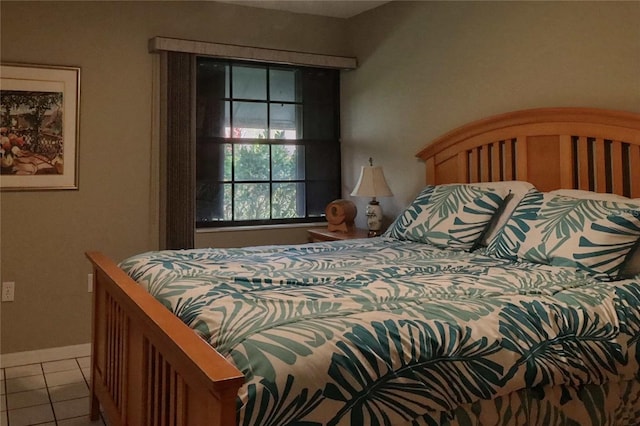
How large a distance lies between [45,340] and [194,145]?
1.54 m

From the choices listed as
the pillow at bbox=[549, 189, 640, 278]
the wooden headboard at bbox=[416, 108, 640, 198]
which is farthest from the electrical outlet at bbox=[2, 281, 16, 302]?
the pillow at bbox=[549, 189, 640, 278]

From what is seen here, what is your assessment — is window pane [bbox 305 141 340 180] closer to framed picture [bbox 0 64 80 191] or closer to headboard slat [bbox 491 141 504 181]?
headboard slat [bbox 491 141 504 181]

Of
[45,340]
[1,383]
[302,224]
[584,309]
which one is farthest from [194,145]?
[584,309]

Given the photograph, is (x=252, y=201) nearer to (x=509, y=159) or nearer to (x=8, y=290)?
(x=8, y=290)

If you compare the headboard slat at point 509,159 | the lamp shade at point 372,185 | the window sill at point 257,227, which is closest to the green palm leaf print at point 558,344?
the headboard slat at point 509,159

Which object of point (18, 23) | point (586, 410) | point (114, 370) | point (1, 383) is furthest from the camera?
point (18, 23)

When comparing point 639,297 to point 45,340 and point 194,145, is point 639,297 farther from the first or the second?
point 45,340

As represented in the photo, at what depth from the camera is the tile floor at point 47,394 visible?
245 centimetres

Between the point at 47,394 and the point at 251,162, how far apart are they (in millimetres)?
2032

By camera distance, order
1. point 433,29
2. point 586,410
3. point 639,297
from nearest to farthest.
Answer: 1. point 586,410
2. point 639,297
3. point 433,29

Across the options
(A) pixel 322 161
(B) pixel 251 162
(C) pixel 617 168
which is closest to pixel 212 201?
(B) pixel 251 162

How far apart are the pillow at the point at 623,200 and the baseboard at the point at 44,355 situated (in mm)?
2927

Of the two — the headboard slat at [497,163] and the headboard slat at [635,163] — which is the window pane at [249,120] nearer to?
the headboard slat at [497,163]

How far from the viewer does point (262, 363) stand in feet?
3.67
